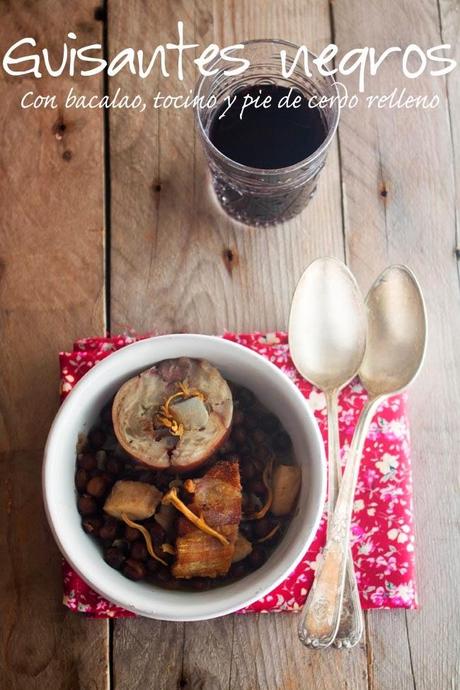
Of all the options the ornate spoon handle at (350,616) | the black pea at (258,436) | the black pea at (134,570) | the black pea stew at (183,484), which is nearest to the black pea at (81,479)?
the black pea stew at (183,484)

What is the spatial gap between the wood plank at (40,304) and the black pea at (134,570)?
0.55 ft

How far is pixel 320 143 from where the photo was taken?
1015mm

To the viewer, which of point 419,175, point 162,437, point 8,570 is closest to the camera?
point 162,437

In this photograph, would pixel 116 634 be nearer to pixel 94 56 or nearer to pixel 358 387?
pixel 358 387

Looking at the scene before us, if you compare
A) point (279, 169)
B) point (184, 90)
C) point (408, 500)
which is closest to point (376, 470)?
point (408, 500)

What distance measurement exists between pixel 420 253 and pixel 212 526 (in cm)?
51

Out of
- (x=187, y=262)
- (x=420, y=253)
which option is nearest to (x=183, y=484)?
(x=187, y=262)

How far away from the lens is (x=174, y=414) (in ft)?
3.03

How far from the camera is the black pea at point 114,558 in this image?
3.00ft

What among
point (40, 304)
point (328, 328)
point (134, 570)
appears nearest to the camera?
point (134, 570)

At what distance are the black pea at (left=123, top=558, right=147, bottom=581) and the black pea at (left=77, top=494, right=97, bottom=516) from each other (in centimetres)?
8

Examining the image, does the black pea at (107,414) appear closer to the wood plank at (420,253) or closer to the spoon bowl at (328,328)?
the spoon bowl at (328,328)

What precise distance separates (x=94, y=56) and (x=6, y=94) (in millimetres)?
145

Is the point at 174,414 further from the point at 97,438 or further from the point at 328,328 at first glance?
the point at 328,328
